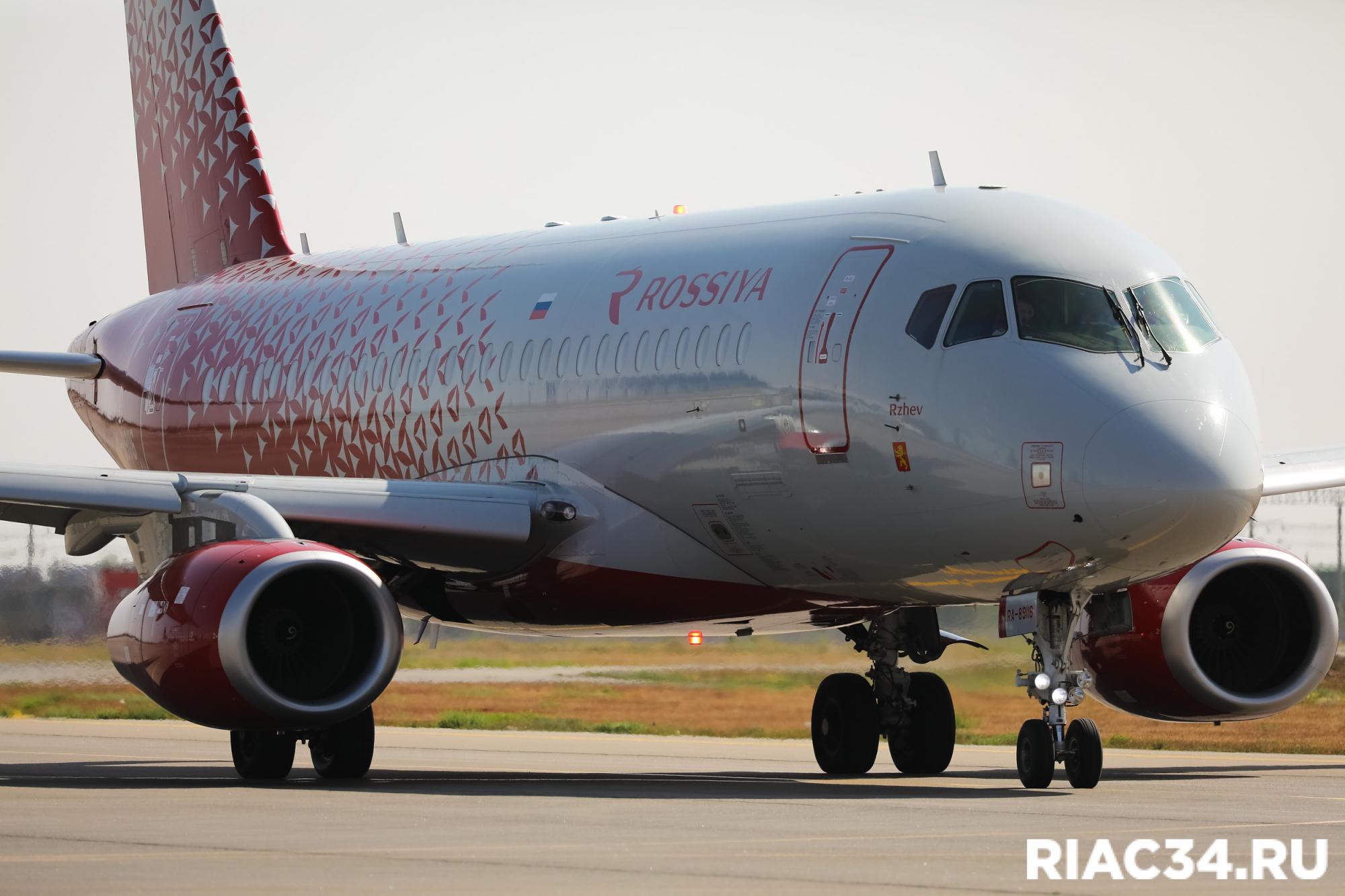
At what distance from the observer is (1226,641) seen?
18016mm

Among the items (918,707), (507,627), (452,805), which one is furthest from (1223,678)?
(452,805)

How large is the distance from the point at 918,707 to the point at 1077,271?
204 inches

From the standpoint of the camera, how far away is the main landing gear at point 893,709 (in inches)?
726

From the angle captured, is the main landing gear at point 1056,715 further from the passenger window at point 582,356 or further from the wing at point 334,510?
the passenger window at point 582,356

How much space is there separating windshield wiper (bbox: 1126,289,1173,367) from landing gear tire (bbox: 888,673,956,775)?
16.2 ft

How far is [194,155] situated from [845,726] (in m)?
12.2

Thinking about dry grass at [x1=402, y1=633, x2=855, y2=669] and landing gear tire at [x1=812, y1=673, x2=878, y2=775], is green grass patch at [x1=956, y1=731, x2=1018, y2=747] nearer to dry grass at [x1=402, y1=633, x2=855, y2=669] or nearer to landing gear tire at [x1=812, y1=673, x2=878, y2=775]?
dry grass at [x1=402, y1=633, x2=855, y2=669]

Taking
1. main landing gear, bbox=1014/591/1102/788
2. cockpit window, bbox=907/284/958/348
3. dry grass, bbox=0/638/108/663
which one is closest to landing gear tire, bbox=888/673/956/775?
main landing gear, bbox=1014/591/1102/788

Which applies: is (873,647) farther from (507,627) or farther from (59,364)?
(59,364)

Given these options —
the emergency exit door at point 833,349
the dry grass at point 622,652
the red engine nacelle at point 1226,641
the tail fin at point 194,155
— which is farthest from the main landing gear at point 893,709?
the tail fin at point 194,155

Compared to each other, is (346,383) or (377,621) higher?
(346,383)

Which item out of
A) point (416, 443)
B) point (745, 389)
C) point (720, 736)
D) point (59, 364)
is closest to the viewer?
point (745, 389)

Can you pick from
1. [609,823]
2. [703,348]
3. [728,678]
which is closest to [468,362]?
[703,348]

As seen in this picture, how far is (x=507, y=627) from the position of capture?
1955 centimetres
